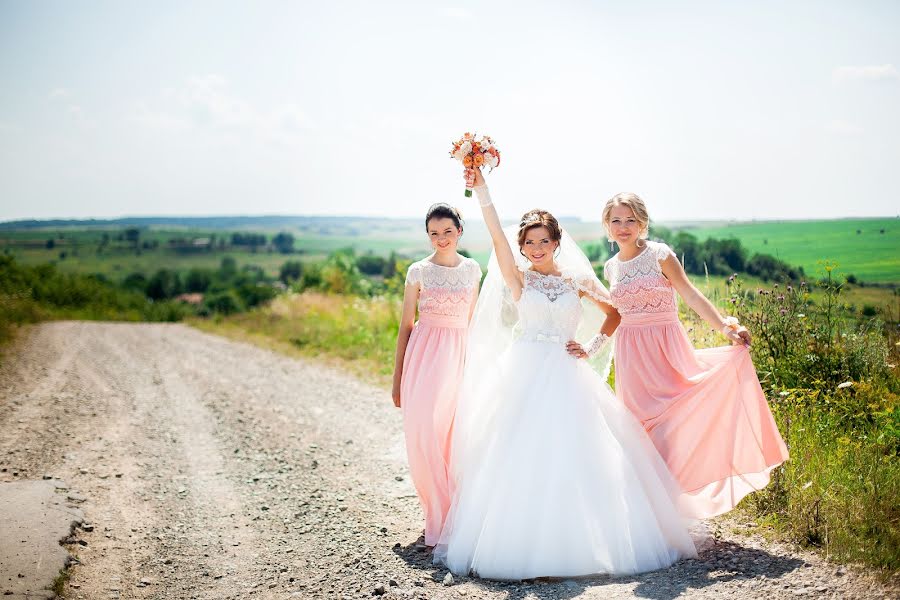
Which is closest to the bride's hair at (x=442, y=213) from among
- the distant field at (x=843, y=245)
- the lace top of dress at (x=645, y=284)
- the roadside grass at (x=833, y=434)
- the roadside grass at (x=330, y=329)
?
the lace top of dress at (x=645, y=284)

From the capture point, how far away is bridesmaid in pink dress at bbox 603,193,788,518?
4711mm

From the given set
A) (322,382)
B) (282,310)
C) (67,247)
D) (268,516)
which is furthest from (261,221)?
(268,516)

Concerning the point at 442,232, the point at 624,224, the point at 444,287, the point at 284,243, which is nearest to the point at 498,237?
the point at 442,232

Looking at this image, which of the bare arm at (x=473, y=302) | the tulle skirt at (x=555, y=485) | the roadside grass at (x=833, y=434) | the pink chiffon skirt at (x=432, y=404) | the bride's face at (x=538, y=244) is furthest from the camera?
the bare arm at (x=473, y=302)

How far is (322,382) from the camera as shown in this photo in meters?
11.7

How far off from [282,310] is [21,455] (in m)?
12.5

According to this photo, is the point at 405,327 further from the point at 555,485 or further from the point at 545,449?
the point at 555,485

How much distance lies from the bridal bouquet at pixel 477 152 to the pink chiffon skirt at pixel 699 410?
1.49 meters

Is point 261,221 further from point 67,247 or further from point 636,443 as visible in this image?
point 636,443

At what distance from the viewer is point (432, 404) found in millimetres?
5117

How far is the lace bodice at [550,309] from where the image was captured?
4.82m

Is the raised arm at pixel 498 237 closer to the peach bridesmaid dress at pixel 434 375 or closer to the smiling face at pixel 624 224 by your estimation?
the peach bridesmaid dress at pixel 434 375

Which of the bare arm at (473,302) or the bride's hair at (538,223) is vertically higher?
the bride's hair at (538,223)

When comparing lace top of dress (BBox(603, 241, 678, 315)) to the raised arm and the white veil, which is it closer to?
the white veil
